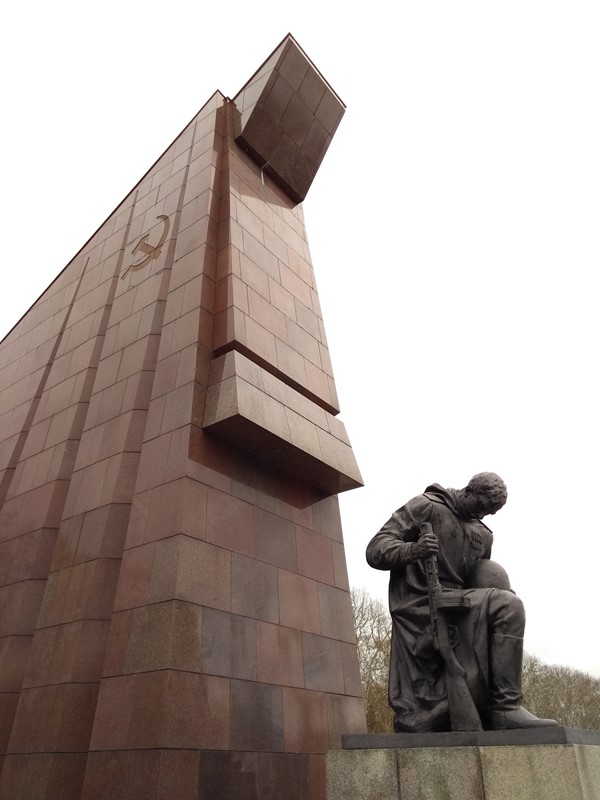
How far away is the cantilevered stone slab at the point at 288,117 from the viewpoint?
12.9 m

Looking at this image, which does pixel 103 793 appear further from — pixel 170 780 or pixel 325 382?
pixel 325 382

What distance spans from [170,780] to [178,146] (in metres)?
13.0

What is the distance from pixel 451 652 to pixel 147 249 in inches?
376

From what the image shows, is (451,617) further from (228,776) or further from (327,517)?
(327,517)

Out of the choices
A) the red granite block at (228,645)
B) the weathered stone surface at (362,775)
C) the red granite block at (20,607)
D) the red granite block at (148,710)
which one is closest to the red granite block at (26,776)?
the red granite block at (148,710)

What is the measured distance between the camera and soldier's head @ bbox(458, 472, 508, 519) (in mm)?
5516

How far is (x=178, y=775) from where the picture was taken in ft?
17.3

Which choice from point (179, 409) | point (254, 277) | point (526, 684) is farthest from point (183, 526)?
point (526, 684)

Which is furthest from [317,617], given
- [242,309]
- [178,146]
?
[178,146]

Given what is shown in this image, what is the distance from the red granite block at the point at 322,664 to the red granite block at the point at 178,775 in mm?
1959

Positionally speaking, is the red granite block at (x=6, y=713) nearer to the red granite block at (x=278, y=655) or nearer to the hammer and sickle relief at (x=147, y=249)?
the red granite block at (x=278, y=655)

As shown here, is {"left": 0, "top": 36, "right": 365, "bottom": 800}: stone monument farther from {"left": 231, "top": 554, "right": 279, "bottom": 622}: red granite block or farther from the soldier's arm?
the soldier's arm

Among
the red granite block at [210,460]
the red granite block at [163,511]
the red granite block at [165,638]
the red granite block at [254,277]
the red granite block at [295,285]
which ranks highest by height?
the red granite block at [295,285]

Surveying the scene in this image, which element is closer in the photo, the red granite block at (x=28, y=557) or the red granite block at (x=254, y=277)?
the red granite block at (x=28, y=557)
